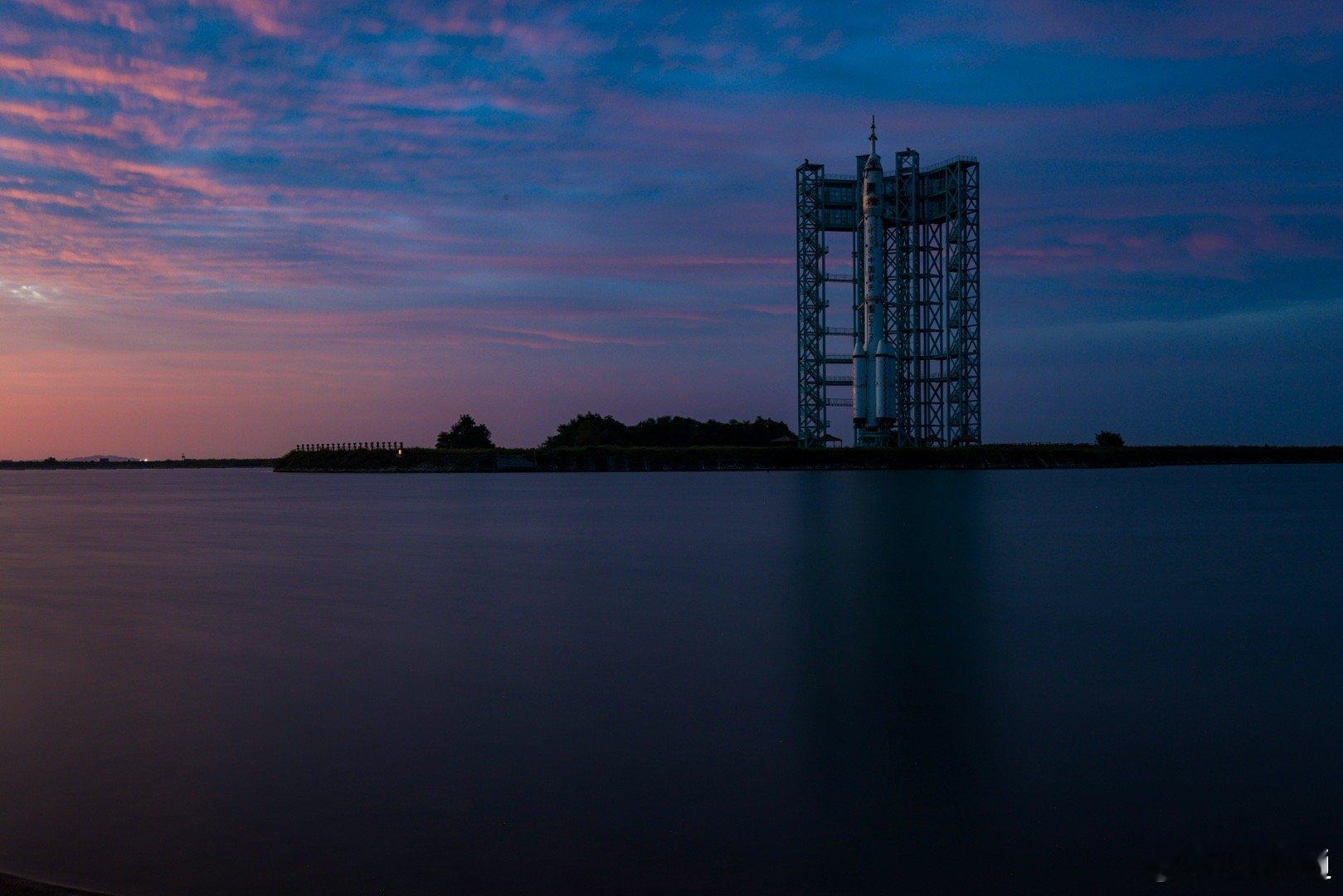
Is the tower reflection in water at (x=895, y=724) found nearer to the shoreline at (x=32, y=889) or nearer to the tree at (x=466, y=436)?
the shoreline at (x=32, y=889)

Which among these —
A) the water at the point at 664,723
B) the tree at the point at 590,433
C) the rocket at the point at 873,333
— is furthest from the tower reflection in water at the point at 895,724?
the tree at the point at 590,433

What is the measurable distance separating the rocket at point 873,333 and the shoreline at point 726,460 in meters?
3.12

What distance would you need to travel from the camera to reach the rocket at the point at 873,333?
3056 inches

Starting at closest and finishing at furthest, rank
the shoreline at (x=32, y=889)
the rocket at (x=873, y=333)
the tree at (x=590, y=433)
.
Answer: the shoreline at (x=32, y=889) → the rocket at (x=873, y=333) → the tree at (x=590, y=433)

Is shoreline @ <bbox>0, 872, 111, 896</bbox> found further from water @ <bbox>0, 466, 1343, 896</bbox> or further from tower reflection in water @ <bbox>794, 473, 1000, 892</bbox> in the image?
tower reflection in water @ <bbox>794, 473, 1000, 892</bbox>

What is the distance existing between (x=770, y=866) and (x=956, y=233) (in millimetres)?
81111

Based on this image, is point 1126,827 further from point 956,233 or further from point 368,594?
point 956,233

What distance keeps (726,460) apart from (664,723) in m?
80.3

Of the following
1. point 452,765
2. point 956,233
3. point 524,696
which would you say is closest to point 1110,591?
point 524,696

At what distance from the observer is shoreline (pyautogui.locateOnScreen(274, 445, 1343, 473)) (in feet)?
262

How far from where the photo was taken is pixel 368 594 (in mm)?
16250

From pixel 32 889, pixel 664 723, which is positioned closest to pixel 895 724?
pixel 664 723

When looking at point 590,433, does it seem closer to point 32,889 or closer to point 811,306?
point 811,306

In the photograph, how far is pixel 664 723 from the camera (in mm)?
7914
